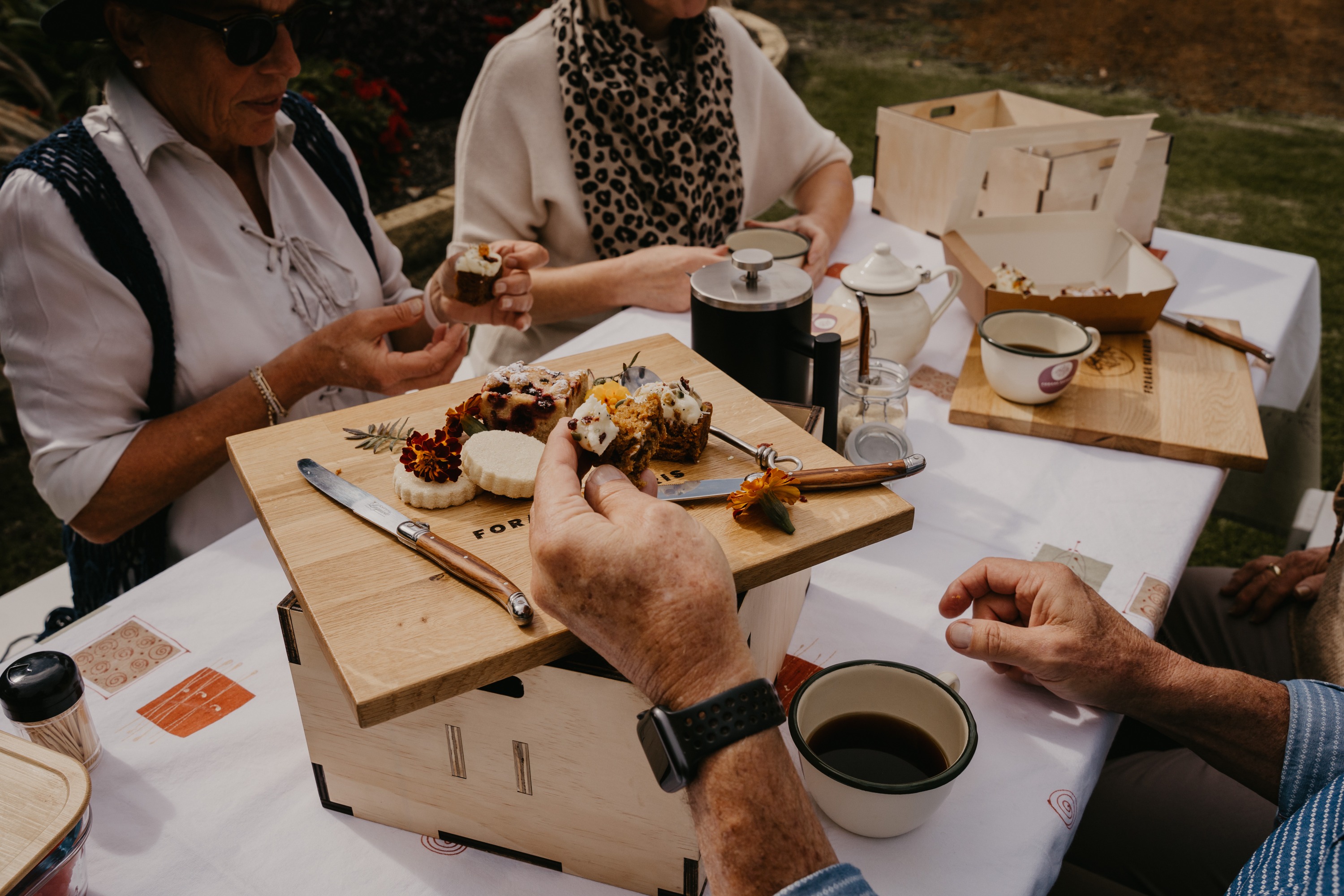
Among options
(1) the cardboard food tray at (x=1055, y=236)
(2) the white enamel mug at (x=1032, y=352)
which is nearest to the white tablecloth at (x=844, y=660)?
(2) the white enamel mug at (x=1032, y=352)

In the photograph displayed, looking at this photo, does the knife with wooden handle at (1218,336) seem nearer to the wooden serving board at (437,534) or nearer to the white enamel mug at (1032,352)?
the white enamel mug at (1032,352)

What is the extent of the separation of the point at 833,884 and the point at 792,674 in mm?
439

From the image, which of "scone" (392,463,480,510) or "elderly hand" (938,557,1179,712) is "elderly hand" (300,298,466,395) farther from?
"elderly hand" (938,557,1179,712)

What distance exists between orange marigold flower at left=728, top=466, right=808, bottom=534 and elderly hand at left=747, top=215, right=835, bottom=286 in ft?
4.29

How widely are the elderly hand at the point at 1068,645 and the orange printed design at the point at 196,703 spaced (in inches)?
38.3

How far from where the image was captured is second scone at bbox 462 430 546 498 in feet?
3.47

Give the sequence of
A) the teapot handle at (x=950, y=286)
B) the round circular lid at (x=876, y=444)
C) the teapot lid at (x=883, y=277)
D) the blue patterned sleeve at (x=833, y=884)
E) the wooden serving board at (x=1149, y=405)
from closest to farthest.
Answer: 1. the blue patterned sleeve at (x=833, y=884)
2. the round circular lid at (x=876, y=444)
3. the wooden serving board at (x=1149, y=405)
4. the teapot lid at (x=883, y=277)
5. the teapot handle at (x=950, y=286)

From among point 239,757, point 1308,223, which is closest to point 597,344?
point 239,757

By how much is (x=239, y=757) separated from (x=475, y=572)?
0.48 meters

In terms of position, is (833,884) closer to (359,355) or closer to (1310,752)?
(1310,752)

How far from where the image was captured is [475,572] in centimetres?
91

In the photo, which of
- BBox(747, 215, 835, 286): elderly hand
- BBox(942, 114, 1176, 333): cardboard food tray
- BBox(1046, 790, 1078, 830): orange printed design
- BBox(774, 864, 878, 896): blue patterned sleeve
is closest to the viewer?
BBox(774, 864, 878, 896): blue patterned sleeve

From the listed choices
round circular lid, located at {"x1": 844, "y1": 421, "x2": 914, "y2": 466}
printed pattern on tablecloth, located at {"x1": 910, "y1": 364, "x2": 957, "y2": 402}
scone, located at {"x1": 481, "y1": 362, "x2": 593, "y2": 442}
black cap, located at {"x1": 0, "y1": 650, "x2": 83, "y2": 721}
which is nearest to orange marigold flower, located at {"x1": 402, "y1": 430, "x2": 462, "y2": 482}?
scone, located at {"x1": 481, "y1": 362, "x2": 593, "y2": 442}

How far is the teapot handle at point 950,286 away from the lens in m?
1.93
